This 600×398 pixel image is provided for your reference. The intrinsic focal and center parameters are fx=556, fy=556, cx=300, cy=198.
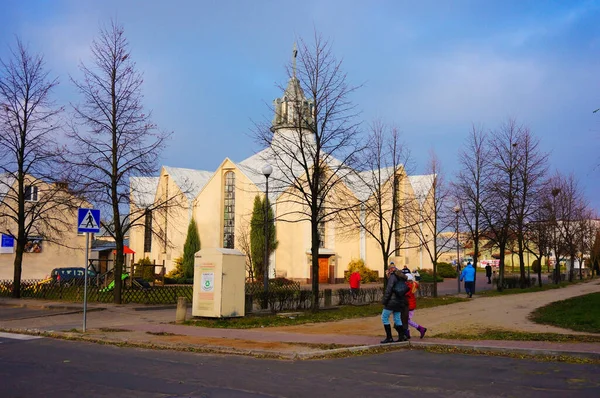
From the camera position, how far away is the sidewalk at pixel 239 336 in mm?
10906

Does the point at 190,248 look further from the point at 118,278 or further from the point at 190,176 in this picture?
the point at 118,278

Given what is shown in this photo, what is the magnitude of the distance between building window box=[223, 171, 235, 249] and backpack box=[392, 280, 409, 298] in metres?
41.2

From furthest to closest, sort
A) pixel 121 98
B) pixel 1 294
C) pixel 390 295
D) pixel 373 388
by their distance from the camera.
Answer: pixel 1 294 < pixel 121 98 < pixel 390 295 < pixel 373 388

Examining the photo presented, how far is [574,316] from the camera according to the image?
15.9 metres

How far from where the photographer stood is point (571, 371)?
8.79m

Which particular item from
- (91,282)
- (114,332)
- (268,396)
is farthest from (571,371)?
(91,282)

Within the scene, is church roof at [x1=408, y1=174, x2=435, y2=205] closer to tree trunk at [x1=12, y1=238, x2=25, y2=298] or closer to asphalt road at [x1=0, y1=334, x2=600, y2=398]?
tree trunk at [x1=12, y1=238, x2=25, y2=298]

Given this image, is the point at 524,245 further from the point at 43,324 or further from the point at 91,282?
the point at 43,324

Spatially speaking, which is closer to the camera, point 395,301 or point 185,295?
point 395,301

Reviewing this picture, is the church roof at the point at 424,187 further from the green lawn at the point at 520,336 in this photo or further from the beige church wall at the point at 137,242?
the beige church wall at the point at 137,242

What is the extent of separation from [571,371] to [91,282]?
28.6 meters

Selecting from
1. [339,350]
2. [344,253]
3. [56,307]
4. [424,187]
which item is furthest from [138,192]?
[344,253]

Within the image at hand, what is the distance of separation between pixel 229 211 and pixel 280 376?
45.5 metres

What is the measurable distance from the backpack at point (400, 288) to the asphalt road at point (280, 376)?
1339 millimetres
